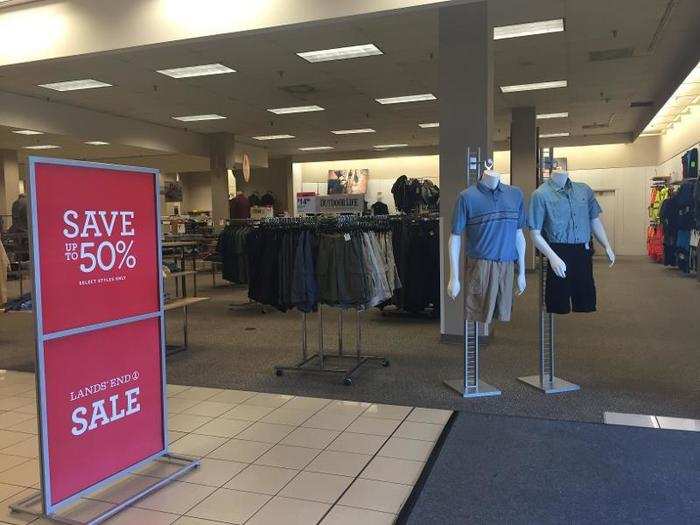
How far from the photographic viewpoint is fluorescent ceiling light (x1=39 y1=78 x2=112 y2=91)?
9508mm

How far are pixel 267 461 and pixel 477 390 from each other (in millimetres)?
1755

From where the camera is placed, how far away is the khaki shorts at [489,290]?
4.03 metres

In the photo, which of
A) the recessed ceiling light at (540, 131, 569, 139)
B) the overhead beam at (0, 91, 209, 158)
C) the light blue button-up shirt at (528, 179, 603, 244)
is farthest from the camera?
the recessed ceiling light at (540, 131, 569, 139)

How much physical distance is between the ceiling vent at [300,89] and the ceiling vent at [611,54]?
4.51 metres

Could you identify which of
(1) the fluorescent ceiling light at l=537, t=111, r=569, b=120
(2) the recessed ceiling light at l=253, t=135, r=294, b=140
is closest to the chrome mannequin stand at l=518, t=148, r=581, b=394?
(1) the fluorescent ceiling light at l=537, t=111, r=569, b=120

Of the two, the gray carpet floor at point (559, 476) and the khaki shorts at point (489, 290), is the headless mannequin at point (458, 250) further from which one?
the gray carpet floor at point (559, 476)

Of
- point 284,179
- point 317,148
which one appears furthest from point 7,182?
point 317,148

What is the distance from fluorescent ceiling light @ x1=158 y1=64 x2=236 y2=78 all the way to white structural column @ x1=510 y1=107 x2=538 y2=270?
20.8 ft

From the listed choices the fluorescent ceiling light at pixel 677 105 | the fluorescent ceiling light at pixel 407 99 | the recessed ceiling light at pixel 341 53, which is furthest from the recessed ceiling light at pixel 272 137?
the fluorescent ceiling light at pixel 677 105

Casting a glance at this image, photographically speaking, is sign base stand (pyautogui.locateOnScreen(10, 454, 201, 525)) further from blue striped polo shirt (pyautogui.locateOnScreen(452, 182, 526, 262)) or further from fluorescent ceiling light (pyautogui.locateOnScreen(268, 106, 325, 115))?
fluorescent ceiling light (pyautogui.locateOnScreen(268, 106, 325, 115))

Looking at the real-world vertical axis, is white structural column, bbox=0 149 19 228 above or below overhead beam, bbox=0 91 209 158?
below

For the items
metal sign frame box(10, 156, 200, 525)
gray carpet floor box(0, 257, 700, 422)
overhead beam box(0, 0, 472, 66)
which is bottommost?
gray carpet floor box(0, 257, 700, 422)

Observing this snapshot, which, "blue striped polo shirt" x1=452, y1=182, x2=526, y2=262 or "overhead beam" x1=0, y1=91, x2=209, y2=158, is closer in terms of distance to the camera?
"blue striped polo shirt" x1=452, y1=182, x2=526, y2=262

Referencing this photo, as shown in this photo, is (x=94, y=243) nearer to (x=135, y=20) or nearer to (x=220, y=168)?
(x=135, y=20)
